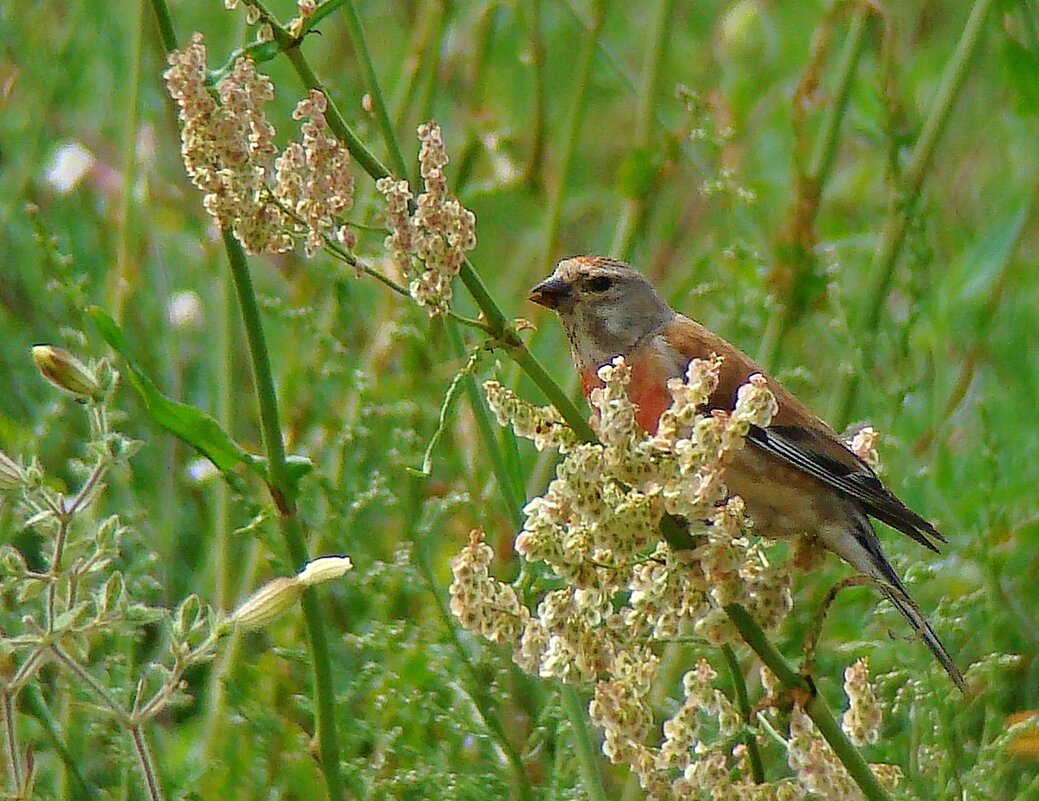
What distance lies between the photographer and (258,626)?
54.2 inches

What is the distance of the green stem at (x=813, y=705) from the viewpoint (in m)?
1.26

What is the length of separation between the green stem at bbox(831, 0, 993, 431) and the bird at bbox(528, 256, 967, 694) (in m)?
0.10

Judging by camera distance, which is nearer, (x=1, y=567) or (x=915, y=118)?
(x=1, y=567)

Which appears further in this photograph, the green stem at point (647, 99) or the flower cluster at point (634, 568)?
the green stem at point (647, 99)

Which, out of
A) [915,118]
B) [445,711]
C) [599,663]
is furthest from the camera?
[915,118]

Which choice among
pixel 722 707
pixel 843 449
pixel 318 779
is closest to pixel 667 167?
pixel 843 449

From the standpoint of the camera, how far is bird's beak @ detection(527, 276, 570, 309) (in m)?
2.02

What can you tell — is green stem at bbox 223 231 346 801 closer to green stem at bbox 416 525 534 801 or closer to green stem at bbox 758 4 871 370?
green stem at bbox 416 525 534 801

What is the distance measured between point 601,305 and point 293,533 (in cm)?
79

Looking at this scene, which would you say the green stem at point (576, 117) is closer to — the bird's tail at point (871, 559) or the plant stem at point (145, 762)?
the bird's tail at point (871, 559)

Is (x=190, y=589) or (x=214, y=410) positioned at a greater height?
(x=214, y=410)

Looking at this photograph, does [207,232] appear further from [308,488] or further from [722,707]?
[722,707]

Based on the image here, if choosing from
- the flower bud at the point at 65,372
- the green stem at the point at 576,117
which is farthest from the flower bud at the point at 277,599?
the green stem at the point at 576,117

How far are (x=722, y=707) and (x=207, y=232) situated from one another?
1.78 metres
